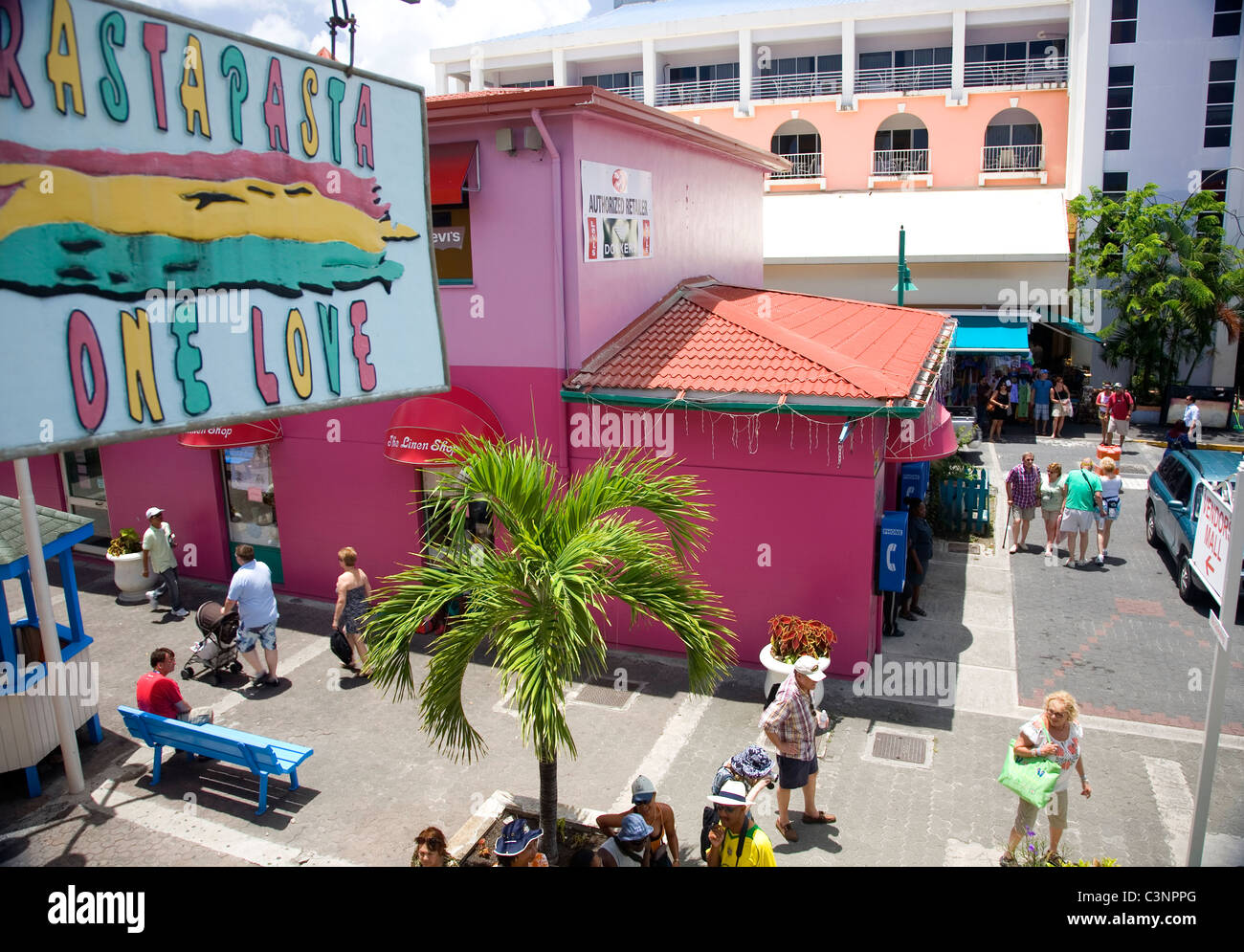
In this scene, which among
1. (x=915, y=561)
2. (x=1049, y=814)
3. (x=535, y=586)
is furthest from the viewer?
(x=915, y=561)

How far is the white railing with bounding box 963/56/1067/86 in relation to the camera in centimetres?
3644

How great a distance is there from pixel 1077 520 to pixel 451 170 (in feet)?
34.5

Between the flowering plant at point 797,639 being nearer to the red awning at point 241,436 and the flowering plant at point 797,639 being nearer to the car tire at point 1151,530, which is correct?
the red awning at point 241,436

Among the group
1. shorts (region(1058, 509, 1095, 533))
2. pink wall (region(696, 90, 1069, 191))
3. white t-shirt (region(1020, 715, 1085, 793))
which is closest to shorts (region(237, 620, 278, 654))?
white t-shirt (region(1020, 715, 1085, 793))

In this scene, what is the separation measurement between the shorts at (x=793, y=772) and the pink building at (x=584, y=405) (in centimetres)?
311

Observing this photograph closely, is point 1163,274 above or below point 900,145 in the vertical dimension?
below

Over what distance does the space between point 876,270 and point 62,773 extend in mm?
23331

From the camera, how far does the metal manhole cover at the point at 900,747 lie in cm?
888

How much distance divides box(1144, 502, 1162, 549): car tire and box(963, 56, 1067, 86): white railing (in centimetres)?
2675

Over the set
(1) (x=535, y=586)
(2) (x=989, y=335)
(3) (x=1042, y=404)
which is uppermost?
(2) (x=989, y=335)

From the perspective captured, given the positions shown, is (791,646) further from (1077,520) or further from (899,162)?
(899,162)

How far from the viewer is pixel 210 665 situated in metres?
10.7

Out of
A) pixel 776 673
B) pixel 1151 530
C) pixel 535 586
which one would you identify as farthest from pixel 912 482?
pixel 535 586

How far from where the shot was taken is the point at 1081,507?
14062 millimetres
